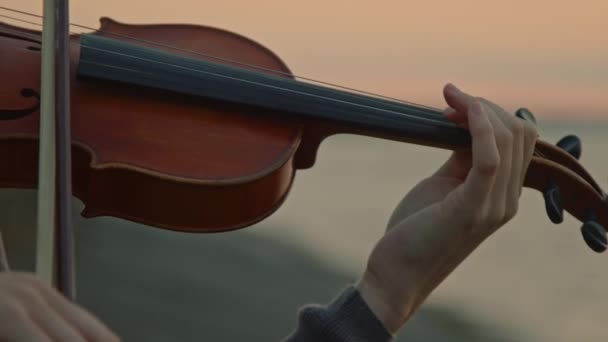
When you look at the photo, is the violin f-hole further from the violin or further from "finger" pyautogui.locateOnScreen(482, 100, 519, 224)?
"finger" pyautogui.locateOnScreen(482, 100, 519, 224)

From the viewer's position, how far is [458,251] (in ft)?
2.56

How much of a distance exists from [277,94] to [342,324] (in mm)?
196

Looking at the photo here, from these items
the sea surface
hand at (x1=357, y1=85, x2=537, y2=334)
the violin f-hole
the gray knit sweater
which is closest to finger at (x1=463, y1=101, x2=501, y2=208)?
hand at (x1=357, y1=85, x2=537, y2=334)

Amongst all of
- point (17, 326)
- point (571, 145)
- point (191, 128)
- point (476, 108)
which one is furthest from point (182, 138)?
point (17, 326)

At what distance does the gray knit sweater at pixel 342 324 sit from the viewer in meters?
0.75

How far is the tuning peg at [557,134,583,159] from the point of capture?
2.90ft

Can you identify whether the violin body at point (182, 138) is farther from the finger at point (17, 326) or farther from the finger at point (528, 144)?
→ the finger at point (17, 326)

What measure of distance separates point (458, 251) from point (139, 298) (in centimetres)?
184

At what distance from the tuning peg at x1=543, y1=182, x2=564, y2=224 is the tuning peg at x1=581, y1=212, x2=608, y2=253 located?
25mm

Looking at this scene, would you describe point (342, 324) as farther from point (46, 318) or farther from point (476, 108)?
point (46, 318)

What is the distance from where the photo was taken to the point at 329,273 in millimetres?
2646

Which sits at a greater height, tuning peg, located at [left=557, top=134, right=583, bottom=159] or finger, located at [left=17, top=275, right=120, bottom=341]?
finger, located at [left=17, top=275, right=120, bottom=341]

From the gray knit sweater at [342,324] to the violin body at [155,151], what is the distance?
99 millimetres

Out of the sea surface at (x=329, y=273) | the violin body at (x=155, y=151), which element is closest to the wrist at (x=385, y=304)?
the violin body at (x=155, y=151)
